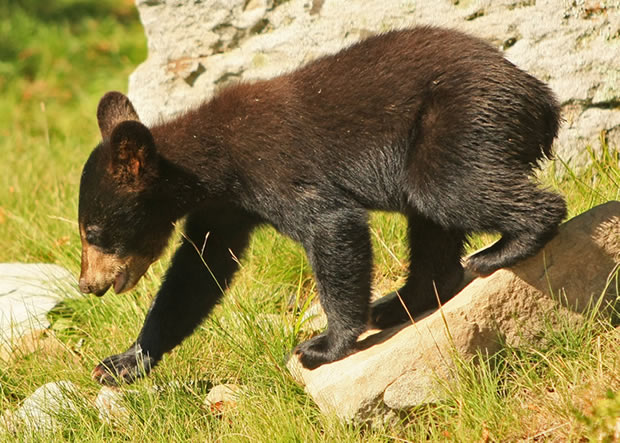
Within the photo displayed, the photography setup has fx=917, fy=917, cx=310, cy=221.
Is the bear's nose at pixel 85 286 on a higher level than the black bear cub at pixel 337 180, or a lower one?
lower

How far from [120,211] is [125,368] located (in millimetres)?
907

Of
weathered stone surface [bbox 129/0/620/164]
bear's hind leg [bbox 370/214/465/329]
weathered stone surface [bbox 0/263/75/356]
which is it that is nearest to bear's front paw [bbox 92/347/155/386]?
weathered stone surface [bbox 0/263/75/356]

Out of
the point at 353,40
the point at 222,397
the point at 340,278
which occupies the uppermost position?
the point at 353,40

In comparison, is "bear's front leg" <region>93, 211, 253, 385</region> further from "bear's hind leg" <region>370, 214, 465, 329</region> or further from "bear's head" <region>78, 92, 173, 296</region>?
"bear's hind leg" <region>370, 214, 465, 329</region>

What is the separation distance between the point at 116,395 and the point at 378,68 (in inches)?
89.7

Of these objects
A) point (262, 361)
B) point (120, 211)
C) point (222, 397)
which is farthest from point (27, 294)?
point (262, 361)

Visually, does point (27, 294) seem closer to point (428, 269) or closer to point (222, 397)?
point (222, 397)

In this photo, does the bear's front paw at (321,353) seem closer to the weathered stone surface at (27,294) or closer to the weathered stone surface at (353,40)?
the weathered stone surface at (27,294)

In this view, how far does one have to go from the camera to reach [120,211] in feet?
16.9

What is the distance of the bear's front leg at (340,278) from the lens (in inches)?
192

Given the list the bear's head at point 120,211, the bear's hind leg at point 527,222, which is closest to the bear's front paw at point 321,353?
the bear's hind leg at point 527,222

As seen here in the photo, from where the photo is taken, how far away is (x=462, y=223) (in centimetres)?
475

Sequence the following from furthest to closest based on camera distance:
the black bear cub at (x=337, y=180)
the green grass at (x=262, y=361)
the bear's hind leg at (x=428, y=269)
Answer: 1. the bear's hind leg at (x=428, y=269)
2. the black bear cub at (x=337, y=180)
3. the green grass at (x=262, y=361)

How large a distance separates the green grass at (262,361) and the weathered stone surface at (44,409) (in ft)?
0.19
